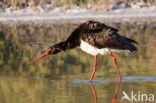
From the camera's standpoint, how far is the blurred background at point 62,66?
7.52m

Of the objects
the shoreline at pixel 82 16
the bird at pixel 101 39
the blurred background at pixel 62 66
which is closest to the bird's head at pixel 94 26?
the bird at pixel 101 39

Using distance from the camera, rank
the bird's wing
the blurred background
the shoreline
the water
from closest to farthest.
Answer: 1. the water
2. the blurred background
3. the bird's wing
4. the shoreline

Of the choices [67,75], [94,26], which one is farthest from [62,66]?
[94,26]

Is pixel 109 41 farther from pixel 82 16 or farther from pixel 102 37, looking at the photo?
pixel 82 16

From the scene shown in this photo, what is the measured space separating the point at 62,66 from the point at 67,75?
3.87ft

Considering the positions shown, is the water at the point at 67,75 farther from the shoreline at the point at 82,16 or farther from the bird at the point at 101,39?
the shoreline at the point at 82,16

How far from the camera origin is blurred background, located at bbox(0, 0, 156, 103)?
752cm

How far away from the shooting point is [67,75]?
30.3 feet

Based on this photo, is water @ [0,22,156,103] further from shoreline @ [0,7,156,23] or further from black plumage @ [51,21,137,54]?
shoreline @ [0,7,156,23]

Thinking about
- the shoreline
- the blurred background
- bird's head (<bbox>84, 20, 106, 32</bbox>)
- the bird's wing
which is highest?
bird's head (<bbox>84, 20, 106, 32</bbox>)

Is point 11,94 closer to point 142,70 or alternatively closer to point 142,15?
point 142,70

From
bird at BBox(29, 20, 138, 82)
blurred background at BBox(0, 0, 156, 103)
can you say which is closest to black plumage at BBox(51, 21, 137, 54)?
bird at BBox(29, 20, 138, 82)

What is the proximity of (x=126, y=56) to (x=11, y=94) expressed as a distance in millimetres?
4659

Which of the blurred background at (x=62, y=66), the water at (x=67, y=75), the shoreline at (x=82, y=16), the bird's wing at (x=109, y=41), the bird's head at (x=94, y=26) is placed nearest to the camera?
the water at (x=67, y=75)
